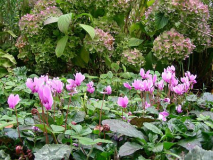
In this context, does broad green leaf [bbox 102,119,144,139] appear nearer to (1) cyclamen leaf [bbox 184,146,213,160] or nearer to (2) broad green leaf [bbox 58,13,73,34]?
(1) cyclamen leaf [bbox 184,146,213,160]

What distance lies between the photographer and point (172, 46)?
2500mm

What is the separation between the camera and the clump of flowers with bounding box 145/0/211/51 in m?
2.54

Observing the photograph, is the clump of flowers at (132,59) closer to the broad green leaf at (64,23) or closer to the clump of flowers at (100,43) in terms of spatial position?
the clump of flowers at (100,43)

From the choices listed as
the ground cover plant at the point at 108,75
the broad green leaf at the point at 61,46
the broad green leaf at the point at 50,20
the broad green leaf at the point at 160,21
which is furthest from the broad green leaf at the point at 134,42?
the broad green leaf at the point at 50,20

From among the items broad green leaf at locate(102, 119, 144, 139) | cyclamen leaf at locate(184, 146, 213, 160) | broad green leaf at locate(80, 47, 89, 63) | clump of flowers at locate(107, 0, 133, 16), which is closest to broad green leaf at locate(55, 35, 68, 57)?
broad green leaf at locate(80, 47, 89, 63)

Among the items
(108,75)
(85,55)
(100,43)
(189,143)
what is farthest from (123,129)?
(85,55)

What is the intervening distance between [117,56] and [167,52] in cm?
52

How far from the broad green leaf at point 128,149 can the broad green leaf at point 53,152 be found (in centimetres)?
18

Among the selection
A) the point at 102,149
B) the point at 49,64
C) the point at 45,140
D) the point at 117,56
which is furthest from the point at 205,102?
the point at 49,64

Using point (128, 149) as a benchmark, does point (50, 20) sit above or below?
above

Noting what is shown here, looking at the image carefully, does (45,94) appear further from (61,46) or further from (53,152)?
(61,46)

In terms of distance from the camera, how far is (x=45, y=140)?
40.0 inches

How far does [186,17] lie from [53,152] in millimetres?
2208

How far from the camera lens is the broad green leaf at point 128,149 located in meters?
0.89
